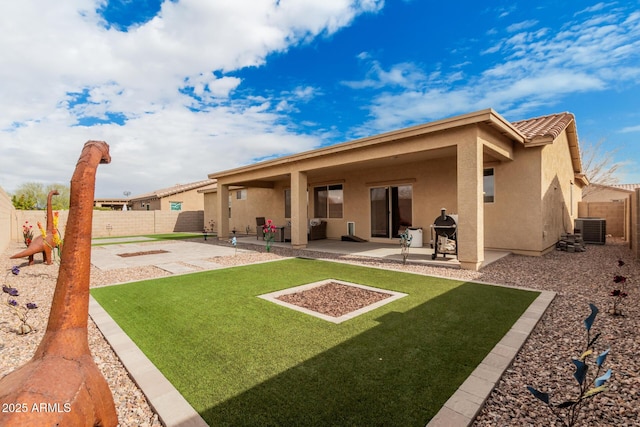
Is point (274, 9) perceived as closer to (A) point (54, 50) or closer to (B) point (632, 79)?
(A) point (54, 50)

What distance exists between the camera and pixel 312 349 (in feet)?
10.1

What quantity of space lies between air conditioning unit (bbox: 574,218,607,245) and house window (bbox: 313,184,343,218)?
33.3ft

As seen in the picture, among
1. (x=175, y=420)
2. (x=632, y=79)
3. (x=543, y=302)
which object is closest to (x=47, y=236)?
(x=175, y=420)

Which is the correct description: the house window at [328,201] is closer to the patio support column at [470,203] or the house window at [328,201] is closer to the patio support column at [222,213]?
the patio support column at [222,213]

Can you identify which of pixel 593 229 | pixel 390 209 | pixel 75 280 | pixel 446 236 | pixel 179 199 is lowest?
pixel 593 229

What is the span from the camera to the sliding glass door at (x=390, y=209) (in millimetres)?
11547

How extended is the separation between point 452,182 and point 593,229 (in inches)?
294

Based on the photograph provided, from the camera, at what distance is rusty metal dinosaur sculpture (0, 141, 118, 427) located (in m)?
1.30

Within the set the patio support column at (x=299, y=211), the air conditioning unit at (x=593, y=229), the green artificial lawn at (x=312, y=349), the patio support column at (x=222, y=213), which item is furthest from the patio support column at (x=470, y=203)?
the patio support column at (x=222, y=213)

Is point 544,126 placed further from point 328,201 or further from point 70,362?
point 70,362

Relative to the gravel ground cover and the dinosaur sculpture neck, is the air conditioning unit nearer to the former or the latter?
the gravel ground cover

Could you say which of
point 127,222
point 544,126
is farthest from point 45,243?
point 544,126

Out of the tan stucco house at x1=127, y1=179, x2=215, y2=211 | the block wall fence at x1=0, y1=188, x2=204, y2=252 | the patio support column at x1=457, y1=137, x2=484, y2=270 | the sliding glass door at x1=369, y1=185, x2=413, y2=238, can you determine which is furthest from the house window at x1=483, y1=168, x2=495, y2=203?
the tan stucco house at x1=127, y1=179, x2=215, y2=211

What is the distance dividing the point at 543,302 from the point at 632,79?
24214mm
